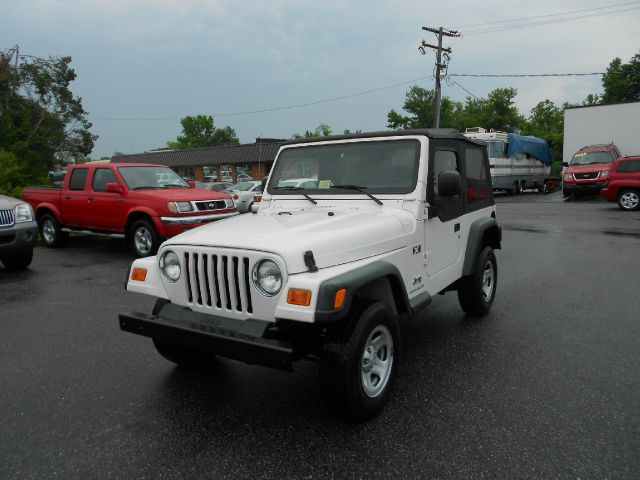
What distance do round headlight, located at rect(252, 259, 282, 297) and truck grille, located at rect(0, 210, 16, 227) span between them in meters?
6.52

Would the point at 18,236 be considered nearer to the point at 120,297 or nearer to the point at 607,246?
the point at 120,297

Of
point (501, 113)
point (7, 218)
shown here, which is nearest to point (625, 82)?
point (501, 113)

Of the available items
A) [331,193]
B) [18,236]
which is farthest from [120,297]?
[331,193]

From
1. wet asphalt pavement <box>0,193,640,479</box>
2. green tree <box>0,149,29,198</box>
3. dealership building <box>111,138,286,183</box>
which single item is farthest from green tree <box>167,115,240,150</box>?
wet asphalt pavement <box>0,193,640,479</box>

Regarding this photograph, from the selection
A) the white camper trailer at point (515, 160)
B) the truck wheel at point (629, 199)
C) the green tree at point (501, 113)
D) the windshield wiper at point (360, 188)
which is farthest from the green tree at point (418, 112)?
the windshield wiper at point (360, 188)

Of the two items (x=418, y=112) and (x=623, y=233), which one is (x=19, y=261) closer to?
(x=623, y=233)

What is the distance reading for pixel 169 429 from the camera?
310 cm

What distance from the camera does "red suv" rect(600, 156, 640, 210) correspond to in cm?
1565

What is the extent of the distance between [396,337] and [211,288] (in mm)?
1274

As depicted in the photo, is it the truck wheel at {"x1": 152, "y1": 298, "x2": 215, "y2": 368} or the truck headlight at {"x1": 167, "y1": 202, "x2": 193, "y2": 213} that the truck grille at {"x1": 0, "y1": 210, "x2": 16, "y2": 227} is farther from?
the truck wheel at {"x1": 152, "y1": 298, "x2": 215, "y2": 368}

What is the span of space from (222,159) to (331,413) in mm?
44792

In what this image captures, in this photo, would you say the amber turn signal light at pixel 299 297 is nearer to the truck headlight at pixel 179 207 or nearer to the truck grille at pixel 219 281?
the truck grille at pixel 219 281

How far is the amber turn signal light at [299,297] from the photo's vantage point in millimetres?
2705

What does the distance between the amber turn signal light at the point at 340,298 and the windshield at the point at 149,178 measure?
24.9 ft
